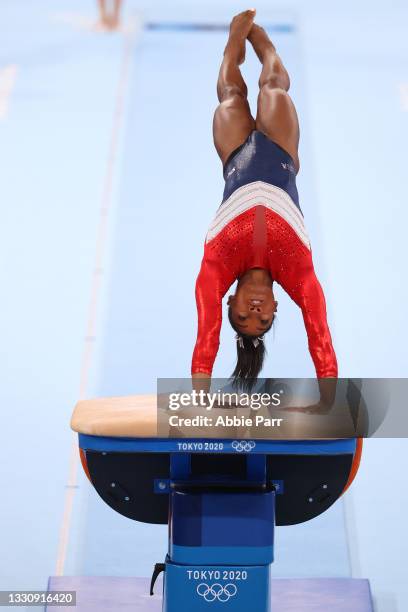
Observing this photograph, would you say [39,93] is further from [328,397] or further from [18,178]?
[328,397]

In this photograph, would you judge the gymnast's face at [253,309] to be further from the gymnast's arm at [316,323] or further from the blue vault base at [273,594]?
the blue vault base at [273,594]

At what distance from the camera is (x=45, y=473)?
4.78 m

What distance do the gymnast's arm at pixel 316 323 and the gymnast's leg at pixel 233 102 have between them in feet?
2.52

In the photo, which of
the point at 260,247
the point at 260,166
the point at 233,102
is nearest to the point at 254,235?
the point at 260,247

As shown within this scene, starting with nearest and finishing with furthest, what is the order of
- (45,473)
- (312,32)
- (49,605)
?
(49,605) → (45,473) → (312,32)

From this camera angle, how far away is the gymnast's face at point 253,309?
3467 mm

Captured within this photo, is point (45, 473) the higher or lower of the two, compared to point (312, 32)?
lower

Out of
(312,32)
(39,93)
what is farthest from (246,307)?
(312,32)

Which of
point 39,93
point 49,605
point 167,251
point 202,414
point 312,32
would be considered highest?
point 312,32

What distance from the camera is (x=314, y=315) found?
3539 mm

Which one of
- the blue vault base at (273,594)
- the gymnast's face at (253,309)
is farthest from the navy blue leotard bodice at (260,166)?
the blue vault base at (273,594)

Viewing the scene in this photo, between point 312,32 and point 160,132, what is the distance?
3331mm

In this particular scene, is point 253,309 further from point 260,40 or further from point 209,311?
point 260,40

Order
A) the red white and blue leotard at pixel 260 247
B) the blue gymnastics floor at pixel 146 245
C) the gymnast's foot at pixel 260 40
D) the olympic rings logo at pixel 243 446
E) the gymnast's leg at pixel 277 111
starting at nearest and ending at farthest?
the olympic rings logo at pixel 243 446 < the red white and blue leotard at pixel 260 247 < the gymnast's leg at pixel 277 111 < the blue gymnastics floor at pixel 146 245 < the gymnast's foot at pixel 260 40
